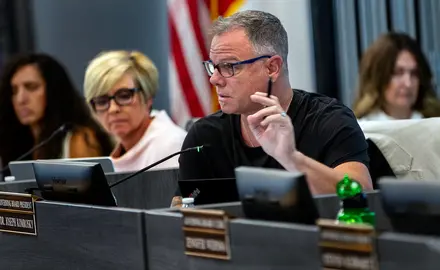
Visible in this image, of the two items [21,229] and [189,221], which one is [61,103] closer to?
[21,229]

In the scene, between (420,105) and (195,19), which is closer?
(420,105)

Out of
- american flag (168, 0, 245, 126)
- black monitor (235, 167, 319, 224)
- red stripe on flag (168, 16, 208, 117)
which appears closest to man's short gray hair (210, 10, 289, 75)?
black monitor (235, 167, 319, 224)

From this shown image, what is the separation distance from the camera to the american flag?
5.45 meters

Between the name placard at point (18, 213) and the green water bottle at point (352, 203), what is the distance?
762mm

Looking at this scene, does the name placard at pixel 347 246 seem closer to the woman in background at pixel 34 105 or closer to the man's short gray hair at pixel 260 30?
the man's short gray hair at pixel 260 30

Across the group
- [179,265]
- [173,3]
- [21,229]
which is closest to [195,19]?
[173,3]

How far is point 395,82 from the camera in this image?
4.77 meters

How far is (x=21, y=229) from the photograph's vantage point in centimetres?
223

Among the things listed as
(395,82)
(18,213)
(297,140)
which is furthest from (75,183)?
(395,82)

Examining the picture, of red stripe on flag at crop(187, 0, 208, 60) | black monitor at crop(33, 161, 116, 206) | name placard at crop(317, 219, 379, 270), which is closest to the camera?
name placard at crop(317, 219, 379, 270)

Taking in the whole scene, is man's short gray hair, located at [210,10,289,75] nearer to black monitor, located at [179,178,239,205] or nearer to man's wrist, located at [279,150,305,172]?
man's wrist, located at [279,150,305,172]

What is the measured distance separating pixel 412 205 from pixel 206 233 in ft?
1.24

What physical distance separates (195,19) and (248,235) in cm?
389

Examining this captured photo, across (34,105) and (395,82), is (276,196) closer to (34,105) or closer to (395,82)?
(395,82)
